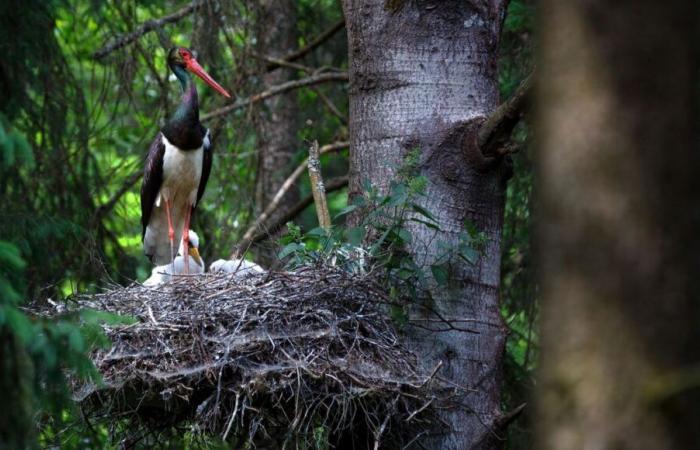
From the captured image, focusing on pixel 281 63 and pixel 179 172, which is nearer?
pixel 179 172

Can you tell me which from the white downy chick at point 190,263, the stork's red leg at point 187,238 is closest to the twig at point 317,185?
the white downy chick at point 190,263

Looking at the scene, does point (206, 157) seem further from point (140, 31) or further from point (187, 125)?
point (140, 31)

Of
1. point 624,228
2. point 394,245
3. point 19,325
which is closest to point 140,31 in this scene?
point 394,245

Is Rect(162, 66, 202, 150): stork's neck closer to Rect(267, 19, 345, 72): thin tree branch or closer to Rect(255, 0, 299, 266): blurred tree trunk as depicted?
Rect(255, 0, 299, 266): blurred tree trunk

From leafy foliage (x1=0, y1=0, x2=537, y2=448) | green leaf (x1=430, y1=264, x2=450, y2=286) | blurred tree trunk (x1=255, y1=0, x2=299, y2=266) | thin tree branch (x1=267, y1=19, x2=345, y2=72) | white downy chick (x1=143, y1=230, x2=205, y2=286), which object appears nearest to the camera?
green leaf (x1=430, y1=264, x2=450, y2=286)

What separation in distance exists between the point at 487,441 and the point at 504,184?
→ 1.17m

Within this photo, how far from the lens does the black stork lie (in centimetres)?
790

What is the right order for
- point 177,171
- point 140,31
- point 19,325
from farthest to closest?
point 140,31
point 177,171
point 19,325

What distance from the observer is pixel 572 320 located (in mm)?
2109

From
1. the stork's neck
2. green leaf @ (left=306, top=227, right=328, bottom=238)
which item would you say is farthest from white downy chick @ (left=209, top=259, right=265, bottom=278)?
the stork's neck

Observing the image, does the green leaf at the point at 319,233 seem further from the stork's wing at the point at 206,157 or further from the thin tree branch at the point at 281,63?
the thin tree branch at the point at 281,63

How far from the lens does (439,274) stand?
489 centimetres

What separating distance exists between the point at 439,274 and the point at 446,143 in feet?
2.22

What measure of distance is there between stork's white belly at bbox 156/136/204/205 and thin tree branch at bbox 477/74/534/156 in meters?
3.34
